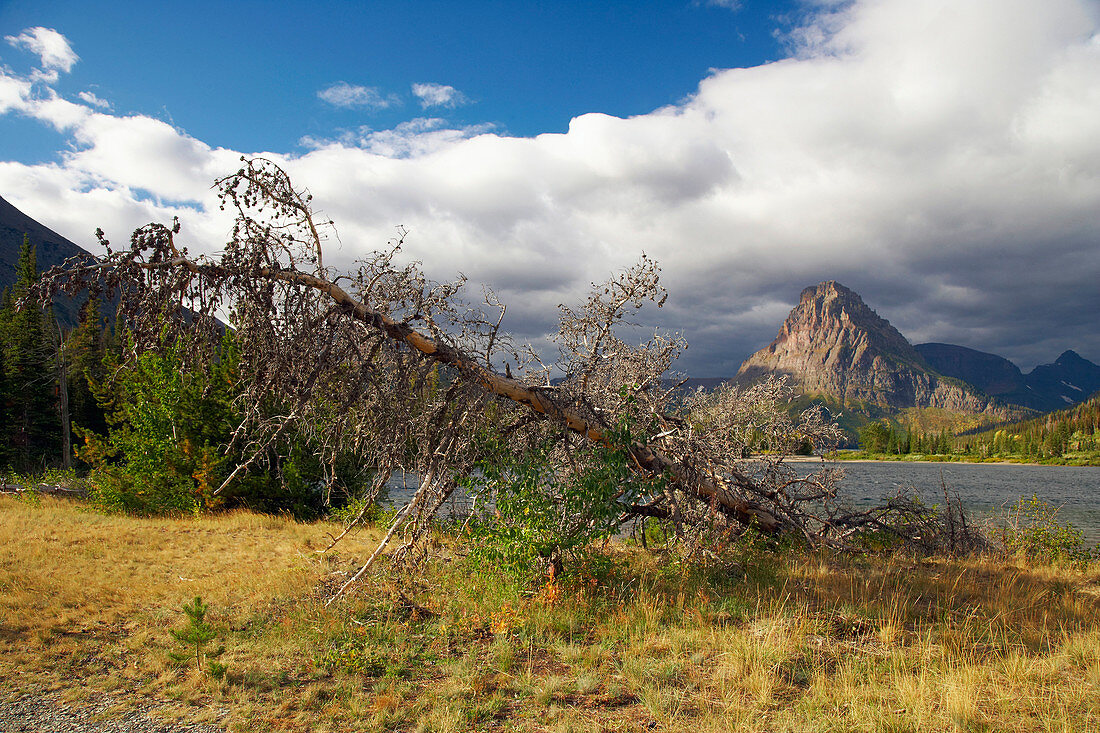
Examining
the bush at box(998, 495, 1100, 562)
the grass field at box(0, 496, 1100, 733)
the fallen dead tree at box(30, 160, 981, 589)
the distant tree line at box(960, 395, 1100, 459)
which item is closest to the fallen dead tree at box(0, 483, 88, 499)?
the grass field at box(0, 496, 1100, 733)

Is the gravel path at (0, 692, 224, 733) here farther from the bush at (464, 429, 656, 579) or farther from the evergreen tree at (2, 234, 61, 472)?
the evergreen tree at (2, 234, 61, 472)

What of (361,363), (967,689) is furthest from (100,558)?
(967,689)

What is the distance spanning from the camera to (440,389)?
7914 mm

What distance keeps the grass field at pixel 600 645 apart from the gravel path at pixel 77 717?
160 millimetres

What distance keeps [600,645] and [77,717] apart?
4775 mm

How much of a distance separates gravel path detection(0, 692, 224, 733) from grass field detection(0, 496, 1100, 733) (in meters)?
0.16

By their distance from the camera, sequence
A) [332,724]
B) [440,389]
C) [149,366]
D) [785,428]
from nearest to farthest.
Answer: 1. [332,724]
2. [440,389]
3. [785,428]
4. [149,366]

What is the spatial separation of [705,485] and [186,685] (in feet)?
23.4

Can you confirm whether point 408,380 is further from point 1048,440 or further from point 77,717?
point 1048,440

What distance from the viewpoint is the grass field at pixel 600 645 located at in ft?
15.3

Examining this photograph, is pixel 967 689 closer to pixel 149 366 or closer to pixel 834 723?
pixel 834 723

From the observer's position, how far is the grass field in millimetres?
4672

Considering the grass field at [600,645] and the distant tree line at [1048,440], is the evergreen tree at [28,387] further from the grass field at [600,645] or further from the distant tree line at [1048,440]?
the distant tree line at [1048,440]

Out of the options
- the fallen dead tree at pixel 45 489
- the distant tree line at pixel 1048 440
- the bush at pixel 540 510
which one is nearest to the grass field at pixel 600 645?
the bush at pixel 540 510
